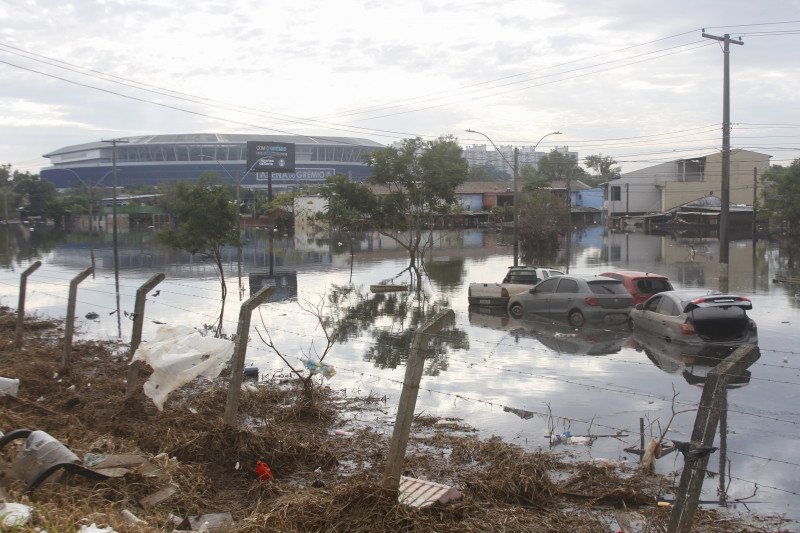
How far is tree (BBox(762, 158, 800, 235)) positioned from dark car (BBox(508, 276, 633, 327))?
5139cm

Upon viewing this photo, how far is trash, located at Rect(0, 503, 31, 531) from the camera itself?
4785 millimetres

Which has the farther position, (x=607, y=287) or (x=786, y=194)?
(x=786, y=194)

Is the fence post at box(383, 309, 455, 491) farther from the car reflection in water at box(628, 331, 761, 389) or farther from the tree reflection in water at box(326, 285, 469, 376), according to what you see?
the car reflection in water at box(628, 331, 761, 389)

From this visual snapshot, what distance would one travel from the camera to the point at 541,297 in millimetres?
22859

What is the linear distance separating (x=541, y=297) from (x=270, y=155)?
98.4 metres

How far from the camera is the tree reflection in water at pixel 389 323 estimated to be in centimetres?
1625

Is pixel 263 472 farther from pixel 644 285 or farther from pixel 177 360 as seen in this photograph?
pixel 644 285

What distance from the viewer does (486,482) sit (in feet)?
23.7

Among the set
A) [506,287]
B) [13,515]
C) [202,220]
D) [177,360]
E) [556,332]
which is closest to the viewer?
[13,515]

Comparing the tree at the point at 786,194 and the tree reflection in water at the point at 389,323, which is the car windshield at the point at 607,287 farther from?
the tree at the point at 786,194

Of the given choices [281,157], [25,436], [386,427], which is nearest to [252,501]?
[25,436]

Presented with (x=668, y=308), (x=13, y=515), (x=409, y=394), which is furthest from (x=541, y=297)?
(x=13, y=515)

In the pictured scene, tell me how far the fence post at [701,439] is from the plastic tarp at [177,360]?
562 centimetres

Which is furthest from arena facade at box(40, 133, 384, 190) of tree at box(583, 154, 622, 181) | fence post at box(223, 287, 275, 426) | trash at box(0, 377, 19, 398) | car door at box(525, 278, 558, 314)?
fence post at box(223, 287, 275, 426)
